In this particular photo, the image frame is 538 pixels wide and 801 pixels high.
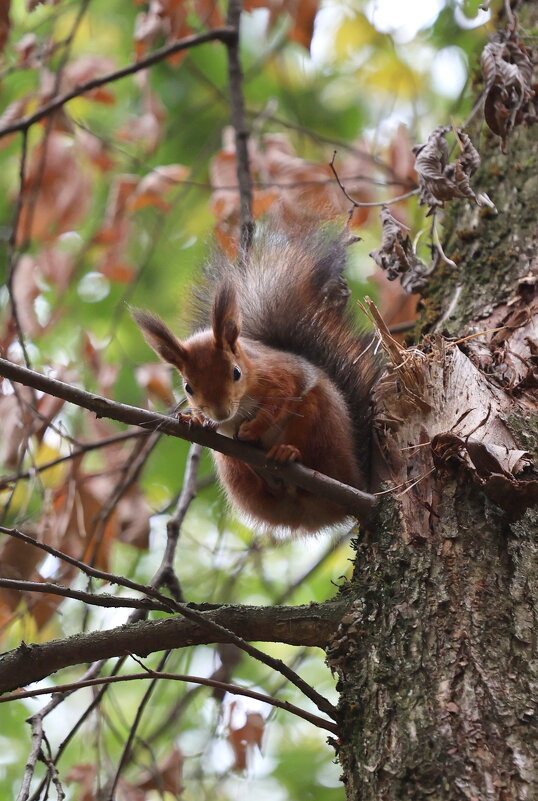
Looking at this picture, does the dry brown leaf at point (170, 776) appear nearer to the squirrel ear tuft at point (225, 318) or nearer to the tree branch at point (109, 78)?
the squirrel ear tuft at point (225, 318)

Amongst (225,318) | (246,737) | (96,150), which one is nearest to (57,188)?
(96,150)

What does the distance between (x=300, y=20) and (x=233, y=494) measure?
5.40 ft

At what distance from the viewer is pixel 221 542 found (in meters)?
3.30

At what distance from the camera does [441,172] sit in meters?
2.25

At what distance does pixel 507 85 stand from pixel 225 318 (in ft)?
3.23

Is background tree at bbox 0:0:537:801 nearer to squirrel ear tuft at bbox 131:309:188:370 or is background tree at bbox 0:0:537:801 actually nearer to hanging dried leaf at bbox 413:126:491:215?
hanging dried leaf at bbox 413:126:491:215

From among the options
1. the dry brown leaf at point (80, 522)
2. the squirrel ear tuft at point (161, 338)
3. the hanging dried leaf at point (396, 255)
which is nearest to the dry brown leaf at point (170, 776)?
the dry brown leaf at point (80, 522)

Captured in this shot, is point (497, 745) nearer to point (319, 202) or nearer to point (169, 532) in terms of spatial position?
point (169, 532)

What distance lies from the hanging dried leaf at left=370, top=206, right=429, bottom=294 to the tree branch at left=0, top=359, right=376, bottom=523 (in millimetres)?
685

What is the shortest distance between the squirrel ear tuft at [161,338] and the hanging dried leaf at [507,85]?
3.29 feet

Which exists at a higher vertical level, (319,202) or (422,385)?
(319,202)

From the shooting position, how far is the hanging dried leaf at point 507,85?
92.6 inches

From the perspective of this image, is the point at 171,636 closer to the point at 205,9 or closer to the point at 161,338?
the point at 161,338

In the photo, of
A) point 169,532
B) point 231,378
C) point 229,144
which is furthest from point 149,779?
point 229,144
